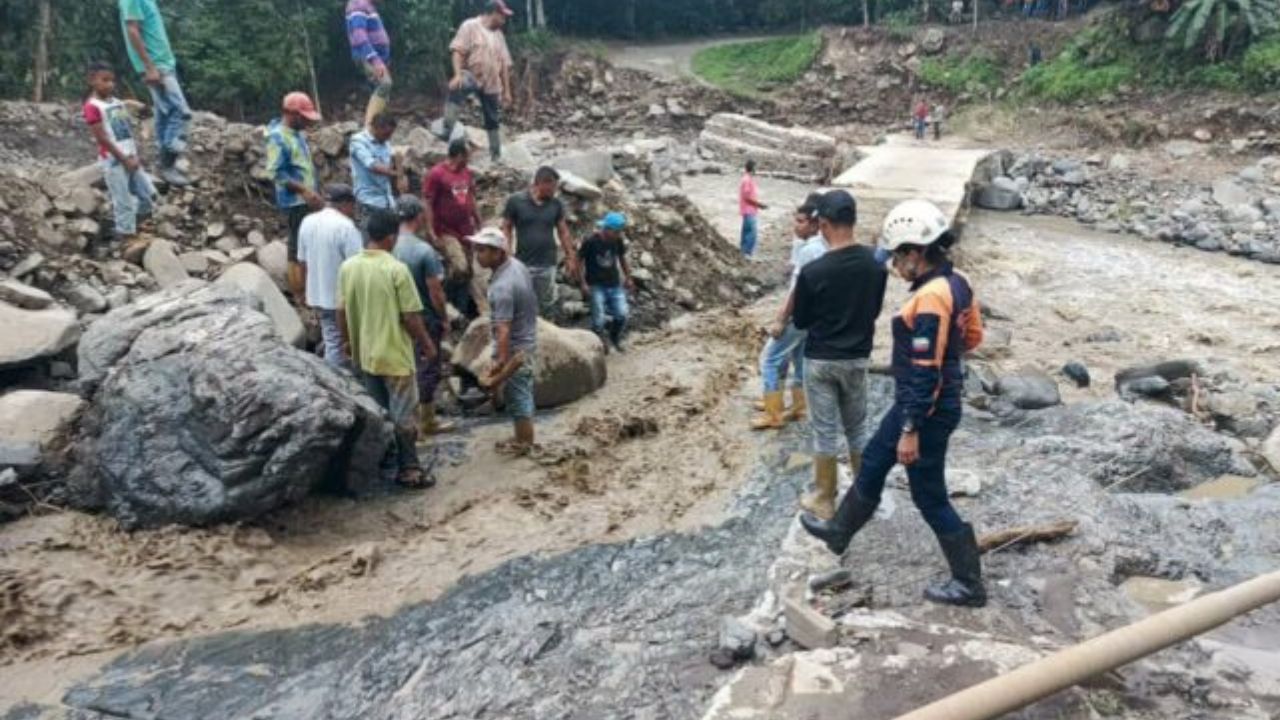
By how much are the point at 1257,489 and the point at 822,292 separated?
3.09 m

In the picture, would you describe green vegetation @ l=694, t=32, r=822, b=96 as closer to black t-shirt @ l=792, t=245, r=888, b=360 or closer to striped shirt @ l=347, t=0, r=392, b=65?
striped shirt @ l=347, t=0, r=392, b=65

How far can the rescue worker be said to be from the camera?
12.2ft

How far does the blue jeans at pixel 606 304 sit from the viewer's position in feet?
28.1

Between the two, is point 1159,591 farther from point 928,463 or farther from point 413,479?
point 413,479

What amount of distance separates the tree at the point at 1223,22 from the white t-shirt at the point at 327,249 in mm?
19397

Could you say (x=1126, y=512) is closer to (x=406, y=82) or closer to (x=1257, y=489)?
(x=1257, y=489)

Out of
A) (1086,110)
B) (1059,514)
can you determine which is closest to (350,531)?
(1059,514)

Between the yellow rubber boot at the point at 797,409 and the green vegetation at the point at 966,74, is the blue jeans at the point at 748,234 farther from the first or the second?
the green vegetation at the point at 966,74

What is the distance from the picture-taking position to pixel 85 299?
700cm

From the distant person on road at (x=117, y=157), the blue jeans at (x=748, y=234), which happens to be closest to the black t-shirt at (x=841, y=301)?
the distant person on road at (x=117, y=157)

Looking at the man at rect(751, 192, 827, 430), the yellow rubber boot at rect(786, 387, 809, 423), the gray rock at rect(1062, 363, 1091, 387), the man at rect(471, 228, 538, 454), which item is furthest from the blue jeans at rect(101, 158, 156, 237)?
the gray rock at rect(1062, 363, 1091, 387)

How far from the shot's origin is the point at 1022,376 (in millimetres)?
7691

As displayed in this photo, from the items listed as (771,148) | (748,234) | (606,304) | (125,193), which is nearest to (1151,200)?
(771,148)

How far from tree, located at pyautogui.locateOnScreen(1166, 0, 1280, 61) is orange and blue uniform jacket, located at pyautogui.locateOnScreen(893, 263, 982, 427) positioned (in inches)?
763
